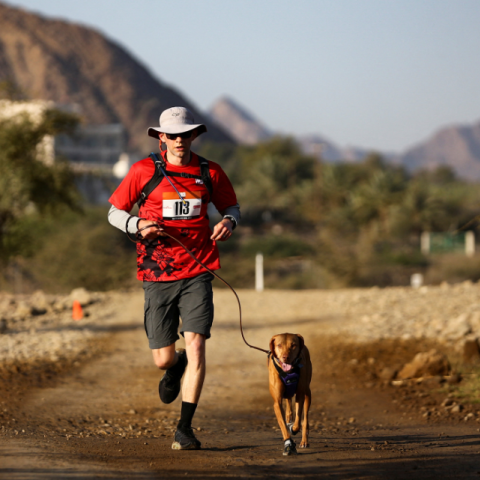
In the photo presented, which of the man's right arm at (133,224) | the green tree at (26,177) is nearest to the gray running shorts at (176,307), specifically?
the man's right arm at (133,224)

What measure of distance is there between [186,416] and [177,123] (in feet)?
6.51

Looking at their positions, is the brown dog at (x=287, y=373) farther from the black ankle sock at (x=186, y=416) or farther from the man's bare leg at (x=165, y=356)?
the man's bare leg at (x=165, y=356)

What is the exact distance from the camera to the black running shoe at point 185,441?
5230mm

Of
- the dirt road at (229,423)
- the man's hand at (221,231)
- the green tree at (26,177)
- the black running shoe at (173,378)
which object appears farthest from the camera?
the green tree at (26,177)

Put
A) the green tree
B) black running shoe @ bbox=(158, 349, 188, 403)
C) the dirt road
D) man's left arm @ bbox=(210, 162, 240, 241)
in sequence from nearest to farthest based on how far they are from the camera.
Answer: the dirt road, man's left arm @ bbox=(210, 162, 240, 241), black running shoe @ bbox=(158, 349, 188, 403), the green tree

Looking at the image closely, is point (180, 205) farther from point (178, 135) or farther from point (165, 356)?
point (165, 356)

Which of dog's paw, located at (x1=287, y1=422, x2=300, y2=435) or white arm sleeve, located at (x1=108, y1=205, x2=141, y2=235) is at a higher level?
white arm sleeve, located at (x1=108, y1=205, x2=141, y2=235)

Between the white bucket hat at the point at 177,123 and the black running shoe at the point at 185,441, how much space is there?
200 centimetres

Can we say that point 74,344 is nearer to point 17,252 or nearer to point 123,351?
point 123,351

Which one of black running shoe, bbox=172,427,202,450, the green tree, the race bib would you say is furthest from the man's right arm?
the green tree

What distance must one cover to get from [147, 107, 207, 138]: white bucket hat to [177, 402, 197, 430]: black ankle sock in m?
Result: 1.85

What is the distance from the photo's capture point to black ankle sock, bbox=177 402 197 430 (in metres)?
5.32

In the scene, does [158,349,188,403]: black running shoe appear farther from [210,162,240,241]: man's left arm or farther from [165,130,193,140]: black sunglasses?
[165,130,193,140]: black sunglasses

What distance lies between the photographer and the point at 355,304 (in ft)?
54.3
